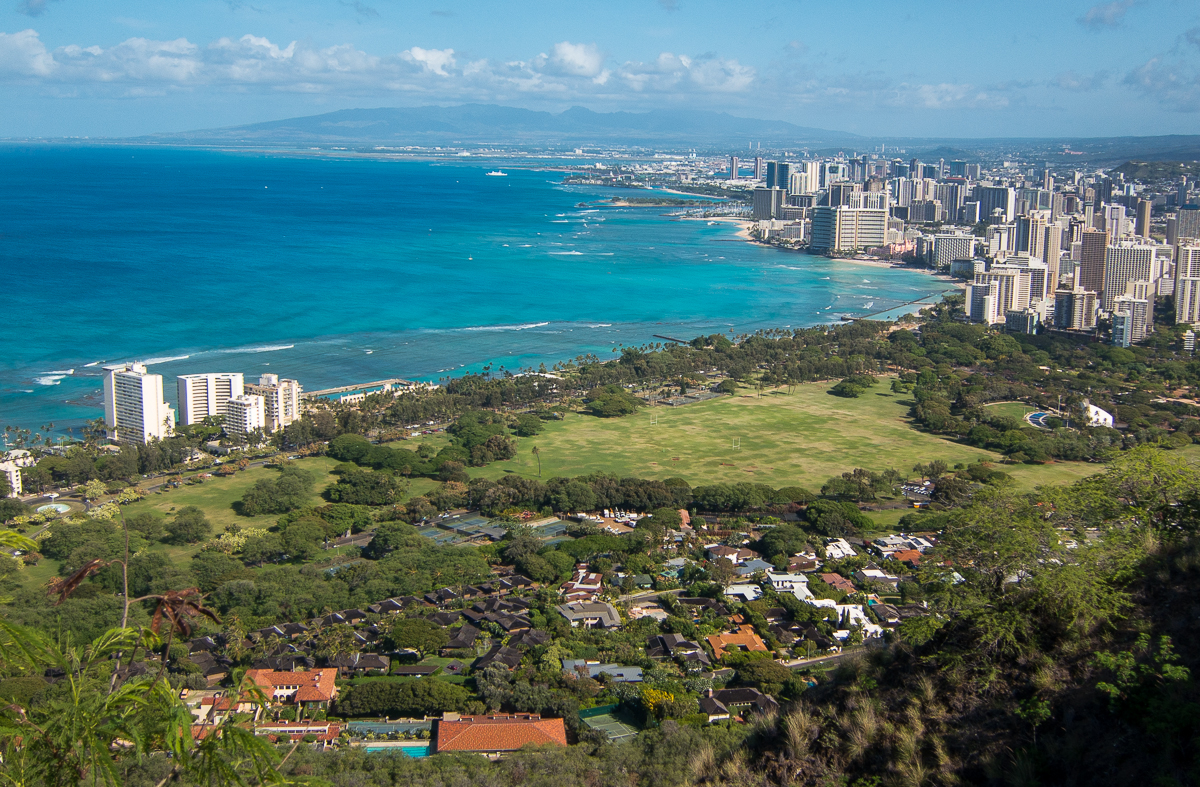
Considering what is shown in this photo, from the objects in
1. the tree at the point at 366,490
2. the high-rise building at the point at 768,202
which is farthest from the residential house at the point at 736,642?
the high-rise building at the point at 768,202

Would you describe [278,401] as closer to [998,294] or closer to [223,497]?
[223,497]

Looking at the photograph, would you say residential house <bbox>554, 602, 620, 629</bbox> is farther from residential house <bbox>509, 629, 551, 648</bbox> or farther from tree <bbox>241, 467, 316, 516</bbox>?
tree <bbox>241, 467, 316, 516</bbox>

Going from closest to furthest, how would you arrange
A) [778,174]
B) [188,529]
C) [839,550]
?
[839,550]
[188,529]
[778,174]

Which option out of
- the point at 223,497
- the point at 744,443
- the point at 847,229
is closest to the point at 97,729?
the point at 223,497

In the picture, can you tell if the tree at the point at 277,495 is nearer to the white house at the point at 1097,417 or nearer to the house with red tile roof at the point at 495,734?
the house with red tile roof at the point at 495,734

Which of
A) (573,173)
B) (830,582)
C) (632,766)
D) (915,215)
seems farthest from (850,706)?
(573,173)
